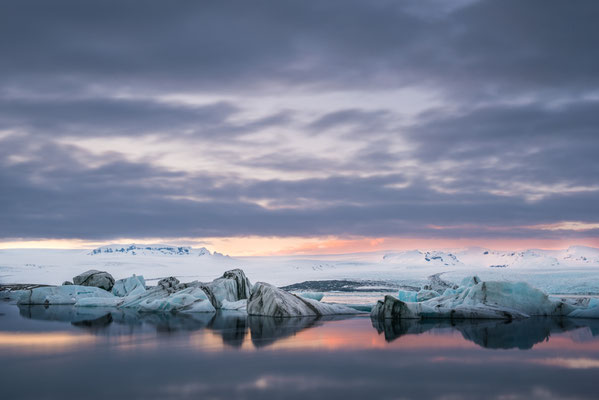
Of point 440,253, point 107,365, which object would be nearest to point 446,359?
point 107,365

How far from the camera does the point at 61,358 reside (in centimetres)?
901

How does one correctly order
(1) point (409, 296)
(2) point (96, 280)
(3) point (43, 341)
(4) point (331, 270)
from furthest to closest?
1. (4) point (331, 270)
2. (2) point (96, 280)
3. (1) point (409, 296)
4. (3) point (43, 341)

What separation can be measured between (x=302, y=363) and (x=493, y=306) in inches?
468

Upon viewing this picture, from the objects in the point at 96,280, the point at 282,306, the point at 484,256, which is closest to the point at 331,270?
the point at 96,280

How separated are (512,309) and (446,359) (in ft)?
36.2

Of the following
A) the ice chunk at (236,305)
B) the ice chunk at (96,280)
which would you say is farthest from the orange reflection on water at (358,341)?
the ice chunk at (96,280)

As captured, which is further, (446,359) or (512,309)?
(512,309)

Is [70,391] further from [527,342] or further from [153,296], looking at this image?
[153,296]

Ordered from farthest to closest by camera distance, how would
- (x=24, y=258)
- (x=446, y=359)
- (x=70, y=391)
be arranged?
(x=24, y=258) < (x=446, y=359) < (x=70, y=391)

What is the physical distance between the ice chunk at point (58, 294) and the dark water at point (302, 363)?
18771 millimetres

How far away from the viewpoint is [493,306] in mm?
18547

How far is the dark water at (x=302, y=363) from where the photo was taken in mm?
6406

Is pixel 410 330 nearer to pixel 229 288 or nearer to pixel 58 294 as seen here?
pixel 229 288

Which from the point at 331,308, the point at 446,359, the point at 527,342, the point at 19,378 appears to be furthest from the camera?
the point at 331,308
